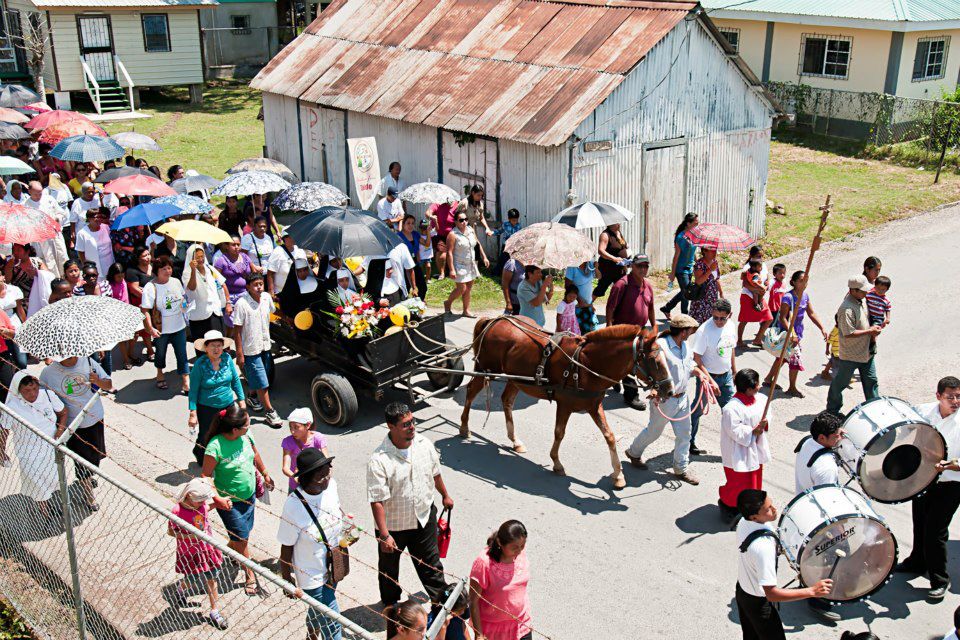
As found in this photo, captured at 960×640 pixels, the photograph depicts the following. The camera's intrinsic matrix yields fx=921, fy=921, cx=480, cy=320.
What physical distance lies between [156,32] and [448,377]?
24981 mm

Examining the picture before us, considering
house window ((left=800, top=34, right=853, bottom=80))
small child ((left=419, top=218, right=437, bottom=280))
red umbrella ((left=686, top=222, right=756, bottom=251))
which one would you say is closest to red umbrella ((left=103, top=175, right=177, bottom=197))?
small child ((left=419, top=218, right=437, bottom=280))

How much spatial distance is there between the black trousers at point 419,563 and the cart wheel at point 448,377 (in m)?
3.86

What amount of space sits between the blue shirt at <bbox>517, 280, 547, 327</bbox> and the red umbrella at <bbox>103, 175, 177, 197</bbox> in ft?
19.0

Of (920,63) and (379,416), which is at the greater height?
(920,63)

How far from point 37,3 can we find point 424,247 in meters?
20.4

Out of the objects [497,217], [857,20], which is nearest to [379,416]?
[497,217]

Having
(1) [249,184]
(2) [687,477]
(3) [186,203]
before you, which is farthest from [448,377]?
(1) [249,184]

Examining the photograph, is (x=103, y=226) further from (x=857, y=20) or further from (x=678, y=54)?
(x=857, y=20)

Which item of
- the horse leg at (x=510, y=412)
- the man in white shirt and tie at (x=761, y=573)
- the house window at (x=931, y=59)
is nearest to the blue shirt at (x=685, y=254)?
the horse leg at (x=510, y=412)

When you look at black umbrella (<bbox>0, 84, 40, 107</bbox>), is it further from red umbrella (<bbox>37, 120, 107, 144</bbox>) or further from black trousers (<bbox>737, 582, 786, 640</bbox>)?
black trousers (<bbox>737, 582, 786, 640</bbox>)

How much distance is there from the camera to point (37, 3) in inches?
1115

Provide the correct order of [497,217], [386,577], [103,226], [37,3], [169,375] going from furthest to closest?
[37,3]
[497,217]
[103,226]
[169,375]
[386,577]

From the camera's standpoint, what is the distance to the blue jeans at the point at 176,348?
11289 mm

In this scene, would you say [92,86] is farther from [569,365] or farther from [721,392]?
[721,392]
